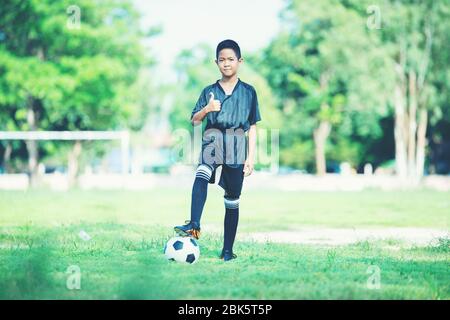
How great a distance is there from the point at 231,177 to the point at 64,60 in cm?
2465

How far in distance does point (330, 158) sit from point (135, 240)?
49.1 metres

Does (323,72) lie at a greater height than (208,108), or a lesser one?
greater

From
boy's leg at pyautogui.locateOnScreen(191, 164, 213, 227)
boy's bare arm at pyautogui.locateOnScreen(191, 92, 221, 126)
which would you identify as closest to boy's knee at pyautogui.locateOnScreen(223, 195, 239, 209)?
boy's leg at pyautogui.locateOnScreen(191, 164, 213, 227)

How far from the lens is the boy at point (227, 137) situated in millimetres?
6312

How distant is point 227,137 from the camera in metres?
6.36

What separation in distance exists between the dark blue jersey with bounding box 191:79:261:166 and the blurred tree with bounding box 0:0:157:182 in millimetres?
22950

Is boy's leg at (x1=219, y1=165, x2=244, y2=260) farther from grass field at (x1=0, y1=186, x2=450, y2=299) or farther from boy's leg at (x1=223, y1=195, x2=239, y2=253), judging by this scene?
grass field at (x1=0, y1=186, x2=450, y2=299)

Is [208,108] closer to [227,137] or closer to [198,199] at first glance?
[227,137]

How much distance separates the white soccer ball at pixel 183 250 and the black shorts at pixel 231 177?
2.07 ft

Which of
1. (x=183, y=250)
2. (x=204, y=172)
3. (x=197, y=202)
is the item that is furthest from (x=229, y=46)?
(x=183, y=250)

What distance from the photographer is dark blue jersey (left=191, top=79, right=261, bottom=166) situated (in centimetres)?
633

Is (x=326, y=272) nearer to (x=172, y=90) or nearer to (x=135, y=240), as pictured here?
(x=135, y=240)

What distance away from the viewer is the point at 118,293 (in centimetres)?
482

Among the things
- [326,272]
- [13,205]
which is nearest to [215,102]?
[326,272]
